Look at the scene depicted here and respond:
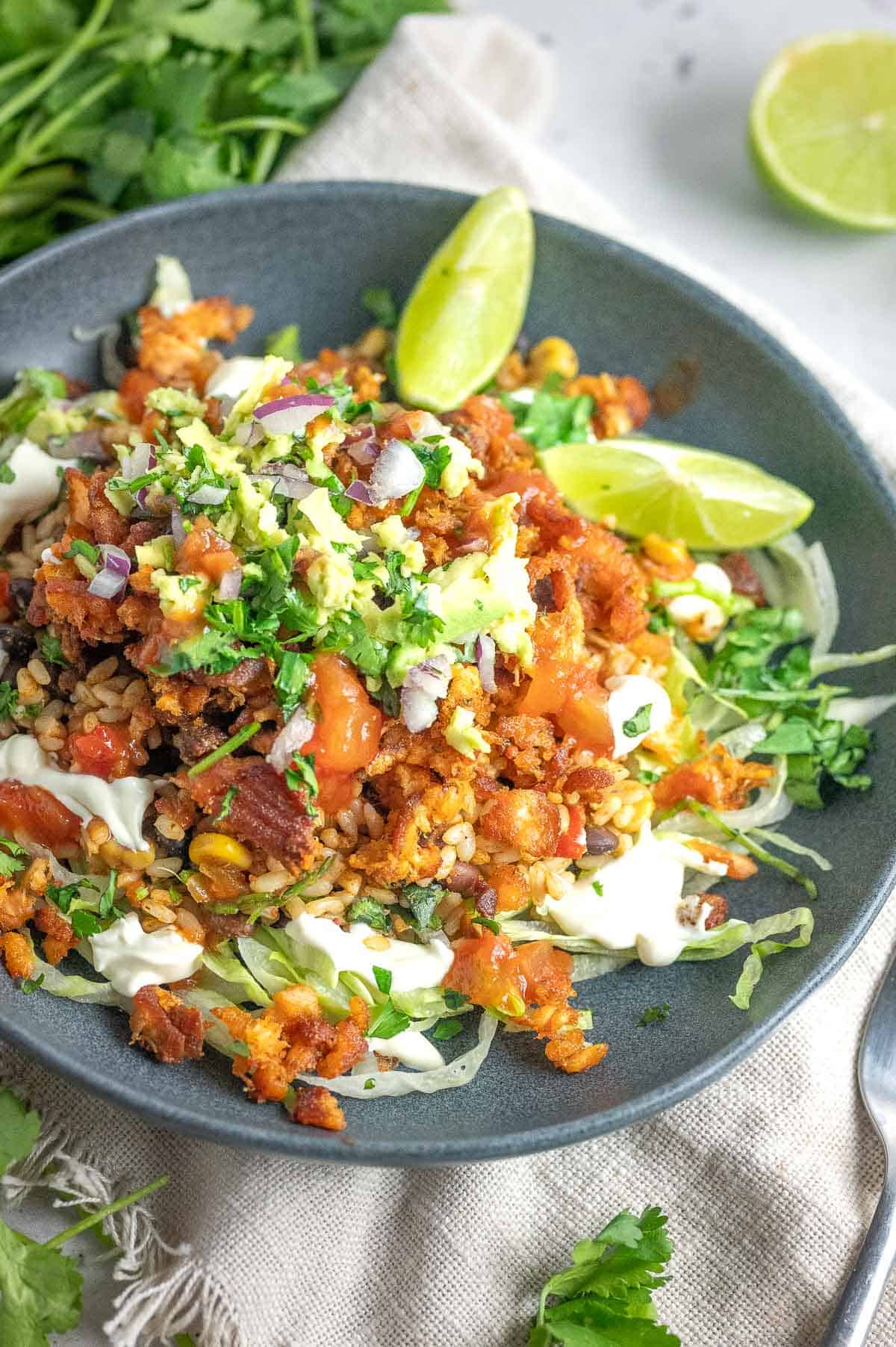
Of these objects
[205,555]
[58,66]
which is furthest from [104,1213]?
[58,66]

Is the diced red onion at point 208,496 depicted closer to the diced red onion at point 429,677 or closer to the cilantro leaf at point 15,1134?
the diced red onion at point 429,677

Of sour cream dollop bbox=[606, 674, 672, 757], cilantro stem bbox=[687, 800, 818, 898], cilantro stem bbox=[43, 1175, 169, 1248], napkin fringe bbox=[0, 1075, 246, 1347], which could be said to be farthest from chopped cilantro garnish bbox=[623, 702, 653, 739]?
napkin fringe bbox=[0, 1075, 246, 1347]

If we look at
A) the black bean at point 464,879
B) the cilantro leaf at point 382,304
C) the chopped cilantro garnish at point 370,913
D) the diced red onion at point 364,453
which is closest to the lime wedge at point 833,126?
the cilantro leaf at point 382,304

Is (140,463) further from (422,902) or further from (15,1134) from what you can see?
(15,1134)

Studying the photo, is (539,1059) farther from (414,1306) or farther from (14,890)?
(14,890)

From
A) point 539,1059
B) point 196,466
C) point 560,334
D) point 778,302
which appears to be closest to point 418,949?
point 539,1059
